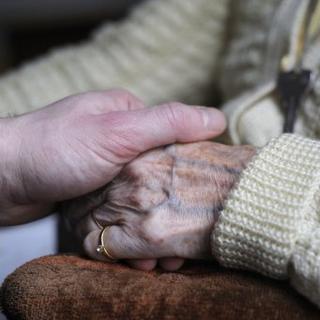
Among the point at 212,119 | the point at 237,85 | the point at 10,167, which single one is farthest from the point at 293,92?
the point at 10,167

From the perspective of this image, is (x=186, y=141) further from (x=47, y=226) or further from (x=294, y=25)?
(x=47, y=226)

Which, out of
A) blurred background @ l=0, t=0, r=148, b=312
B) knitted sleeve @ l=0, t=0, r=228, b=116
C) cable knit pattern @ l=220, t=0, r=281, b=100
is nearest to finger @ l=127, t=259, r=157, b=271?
cable knit pattern @ l=220, t=0, r=281, b=100

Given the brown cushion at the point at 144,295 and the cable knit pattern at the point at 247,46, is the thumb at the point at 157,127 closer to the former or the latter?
the brown cushion at the point at 144,295

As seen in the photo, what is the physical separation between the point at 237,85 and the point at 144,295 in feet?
1.81

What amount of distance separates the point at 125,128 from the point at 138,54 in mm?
543

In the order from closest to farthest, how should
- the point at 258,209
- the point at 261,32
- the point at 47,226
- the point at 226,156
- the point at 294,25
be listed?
the point at 258,209, the point at 226,156, the point at 294,25, the point at 261,32, the point at 47,226

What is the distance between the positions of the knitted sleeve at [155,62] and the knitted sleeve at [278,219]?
58cm

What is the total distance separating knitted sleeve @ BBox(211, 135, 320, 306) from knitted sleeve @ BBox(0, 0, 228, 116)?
584mm

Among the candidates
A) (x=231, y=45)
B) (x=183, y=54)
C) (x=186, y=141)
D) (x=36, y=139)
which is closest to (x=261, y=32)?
(x=231, y=45)

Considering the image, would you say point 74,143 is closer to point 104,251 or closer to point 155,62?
point 104,251

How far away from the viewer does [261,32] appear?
983mm

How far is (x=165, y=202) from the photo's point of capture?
649mm

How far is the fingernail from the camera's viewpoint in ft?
2.38

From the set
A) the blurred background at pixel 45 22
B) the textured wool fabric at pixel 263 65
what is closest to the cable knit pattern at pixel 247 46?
the textured wool fabric at pixel 263 65
